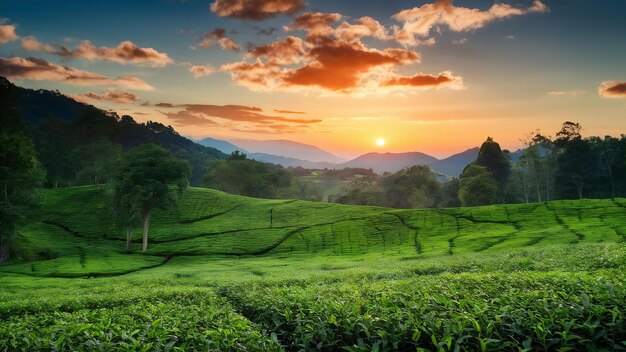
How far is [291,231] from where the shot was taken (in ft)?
246

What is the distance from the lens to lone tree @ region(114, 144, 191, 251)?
6588 cm

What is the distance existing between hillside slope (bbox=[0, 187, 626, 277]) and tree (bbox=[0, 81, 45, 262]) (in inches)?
209

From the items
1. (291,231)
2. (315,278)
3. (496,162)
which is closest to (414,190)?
(496,162)

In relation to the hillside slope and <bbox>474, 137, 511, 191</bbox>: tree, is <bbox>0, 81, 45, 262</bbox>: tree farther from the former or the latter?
<bbox>474, 137, 511, 191</bbox>: tree

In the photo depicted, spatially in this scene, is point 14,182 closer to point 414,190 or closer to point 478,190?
point 478,190

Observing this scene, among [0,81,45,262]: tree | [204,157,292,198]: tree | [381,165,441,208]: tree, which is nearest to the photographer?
[0,81,45,262]: tree

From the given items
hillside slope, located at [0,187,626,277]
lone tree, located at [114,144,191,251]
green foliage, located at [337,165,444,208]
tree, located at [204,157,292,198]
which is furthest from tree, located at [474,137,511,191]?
lone tree, located at [114,144,191,251]

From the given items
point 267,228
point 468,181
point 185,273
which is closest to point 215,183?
point 267,228

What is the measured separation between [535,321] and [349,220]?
7207cm

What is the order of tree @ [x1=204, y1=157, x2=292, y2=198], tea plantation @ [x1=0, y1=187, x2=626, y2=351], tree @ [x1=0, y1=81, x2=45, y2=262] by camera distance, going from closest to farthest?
tea plantation @ [x1=0, y1=187, x2=626, y2=351] → tree @ [x1=0, y1=81, x2=45, y2=262] → tree @ [x1=204, y1=157, x2=292, y2=198]

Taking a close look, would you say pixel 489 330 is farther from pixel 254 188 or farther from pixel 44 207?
pixel 254 188

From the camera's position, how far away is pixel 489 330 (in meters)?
7.38

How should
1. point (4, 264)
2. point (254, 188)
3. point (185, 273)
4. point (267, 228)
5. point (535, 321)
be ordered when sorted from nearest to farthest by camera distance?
point (535, 321) < point (185, 273) < point (4, 264) < point (267, 228) < point (254, 188)

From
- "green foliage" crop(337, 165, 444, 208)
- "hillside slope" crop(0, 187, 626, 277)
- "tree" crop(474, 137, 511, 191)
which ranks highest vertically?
"tree" crop(474, 137, 511, 191)
